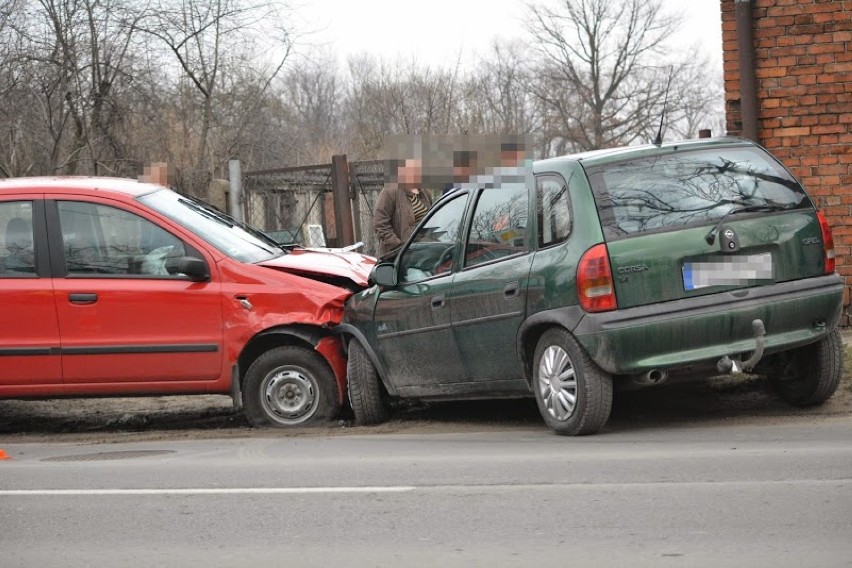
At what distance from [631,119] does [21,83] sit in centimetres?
3820

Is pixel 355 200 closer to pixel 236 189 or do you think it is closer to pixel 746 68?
pixel 236 189

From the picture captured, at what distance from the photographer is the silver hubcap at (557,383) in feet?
23.7

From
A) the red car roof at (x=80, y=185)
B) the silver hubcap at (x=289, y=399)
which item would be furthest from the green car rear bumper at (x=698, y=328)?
the red car roof at (x=80, y=185)

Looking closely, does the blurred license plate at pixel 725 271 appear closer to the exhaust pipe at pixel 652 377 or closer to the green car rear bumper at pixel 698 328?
the green car rear bumper at pixel 698 328

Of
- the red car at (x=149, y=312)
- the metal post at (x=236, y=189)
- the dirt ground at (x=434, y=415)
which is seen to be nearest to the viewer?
the dirt ground at (x=434, y=415)

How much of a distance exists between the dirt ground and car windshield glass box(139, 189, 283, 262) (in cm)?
132

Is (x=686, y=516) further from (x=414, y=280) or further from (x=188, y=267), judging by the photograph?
(x=188, y=267)

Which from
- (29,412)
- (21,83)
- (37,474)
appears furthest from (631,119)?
(37,474)

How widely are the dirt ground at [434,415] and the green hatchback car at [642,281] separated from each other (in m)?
0.49

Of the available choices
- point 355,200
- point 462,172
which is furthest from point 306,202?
point 462,172

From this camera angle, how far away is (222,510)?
5930 mm

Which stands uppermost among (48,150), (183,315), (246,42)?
(246,42)

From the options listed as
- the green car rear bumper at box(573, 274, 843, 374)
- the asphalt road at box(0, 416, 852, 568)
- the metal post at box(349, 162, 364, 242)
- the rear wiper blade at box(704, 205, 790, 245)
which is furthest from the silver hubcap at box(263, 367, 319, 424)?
the metal post at box(349, 162, 364, 242)

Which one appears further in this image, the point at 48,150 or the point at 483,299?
the point at 48,150
